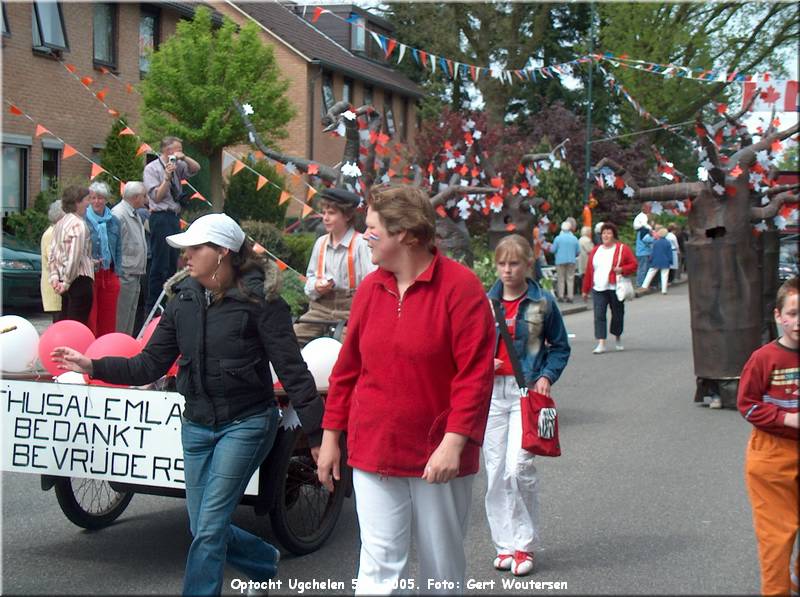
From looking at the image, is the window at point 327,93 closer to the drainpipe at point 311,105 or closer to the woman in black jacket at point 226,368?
the drainpipe at point 311,105

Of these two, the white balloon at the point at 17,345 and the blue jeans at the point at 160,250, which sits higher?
the blue jeans at the point at 160,250

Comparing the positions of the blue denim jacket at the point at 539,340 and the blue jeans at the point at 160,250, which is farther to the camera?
the blue jeans at the point at 160,250

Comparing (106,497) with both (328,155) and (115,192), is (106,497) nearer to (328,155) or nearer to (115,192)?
(115,192)

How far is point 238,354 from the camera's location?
188 inches

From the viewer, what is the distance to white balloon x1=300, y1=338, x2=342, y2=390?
6461mm

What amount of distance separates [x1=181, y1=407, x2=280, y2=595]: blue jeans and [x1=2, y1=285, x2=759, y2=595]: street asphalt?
2.89 ft

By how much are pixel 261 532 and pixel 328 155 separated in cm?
3544

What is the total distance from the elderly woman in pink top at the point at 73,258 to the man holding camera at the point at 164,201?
53.9 inches

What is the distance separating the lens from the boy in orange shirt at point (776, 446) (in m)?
4.51

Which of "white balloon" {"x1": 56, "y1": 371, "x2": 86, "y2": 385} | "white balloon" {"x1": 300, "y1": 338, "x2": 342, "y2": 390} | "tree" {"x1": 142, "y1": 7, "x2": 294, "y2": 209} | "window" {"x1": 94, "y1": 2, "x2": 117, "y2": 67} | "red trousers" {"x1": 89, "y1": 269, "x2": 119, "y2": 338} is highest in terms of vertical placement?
"window" {"x1": 94, "y1": 2, "x2": 117, "y2": 67}

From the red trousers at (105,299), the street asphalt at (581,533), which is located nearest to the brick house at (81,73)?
the red trousers at (105,299)

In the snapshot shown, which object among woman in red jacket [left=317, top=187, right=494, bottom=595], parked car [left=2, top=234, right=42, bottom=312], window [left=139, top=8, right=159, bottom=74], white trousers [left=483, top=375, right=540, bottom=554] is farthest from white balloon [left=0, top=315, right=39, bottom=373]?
window [left=139, top=8, right=159, bottom=74]

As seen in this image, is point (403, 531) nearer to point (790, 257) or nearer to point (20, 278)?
point (790, 257)

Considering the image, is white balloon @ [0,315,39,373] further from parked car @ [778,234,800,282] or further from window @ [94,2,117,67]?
window @ [94,2,117,67]
